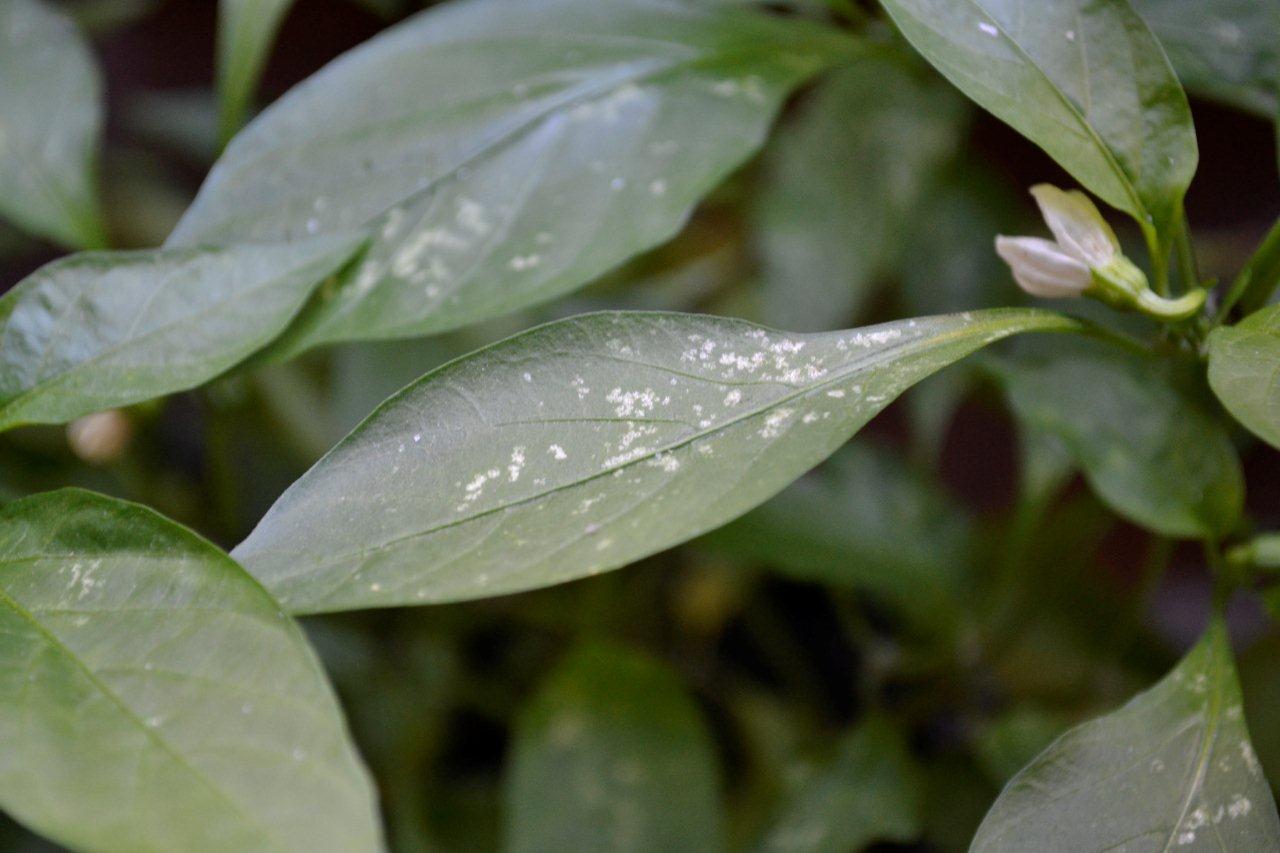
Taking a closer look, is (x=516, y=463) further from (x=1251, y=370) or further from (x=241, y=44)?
(x=241, y=44)

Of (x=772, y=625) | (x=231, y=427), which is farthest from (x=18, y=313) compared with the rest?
(x=772, y=625)

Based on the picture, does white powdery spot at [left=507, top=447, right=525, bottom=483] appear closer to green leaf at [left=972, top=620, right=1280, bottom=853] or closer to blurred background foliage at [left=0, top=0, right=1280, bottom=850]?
green leaf at [left=972, top=620, right=1280, bottom=853]

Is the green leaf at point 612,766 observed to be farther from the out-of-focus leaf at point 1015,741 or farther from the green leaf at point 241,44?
the green leaf at point 241,44

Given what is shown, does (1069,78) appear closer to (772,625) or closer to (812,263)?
(812,263)

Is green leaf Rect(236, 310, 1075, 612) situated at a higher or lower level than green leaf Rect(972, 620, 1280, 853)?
higher

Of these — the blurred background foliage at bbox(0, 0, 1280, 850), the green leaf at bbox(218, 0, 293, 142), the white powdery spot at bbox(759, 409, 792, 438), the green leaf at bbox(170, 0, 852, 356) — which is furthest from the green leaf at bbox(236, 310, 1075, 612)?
the green leaf at bbox(218, 0, 293, 142)

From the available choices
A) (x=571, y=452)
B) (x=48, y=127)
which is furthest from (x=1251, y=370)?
(x=48, y=127)
